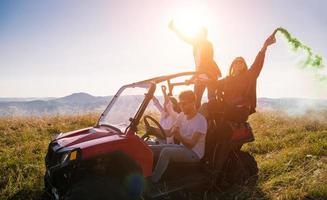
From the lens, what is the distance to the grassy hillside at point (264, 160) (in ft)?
17.1

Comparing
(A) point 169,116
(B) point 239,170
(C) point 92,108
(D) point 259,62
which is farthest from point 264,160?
(C) point 92,108

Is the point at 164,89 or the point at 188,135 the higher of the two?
the point at 164,89

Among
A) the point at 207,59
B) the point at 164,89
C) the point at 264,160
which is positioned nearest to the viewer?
the point at 164,89

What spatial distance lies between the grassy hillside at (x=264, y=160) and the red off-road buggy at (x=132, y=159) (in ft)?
1.46

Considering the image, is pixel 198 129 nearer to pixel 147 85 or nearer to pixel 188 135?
pixel 188 135

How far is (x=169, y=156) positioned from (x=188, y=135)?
588 millimetres

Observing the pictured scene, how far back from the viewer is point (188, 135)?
554cm

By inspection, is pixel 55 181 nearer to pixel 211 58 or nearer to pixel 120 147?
pixel 120 147

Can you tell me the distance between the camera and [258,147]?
8.52 meters

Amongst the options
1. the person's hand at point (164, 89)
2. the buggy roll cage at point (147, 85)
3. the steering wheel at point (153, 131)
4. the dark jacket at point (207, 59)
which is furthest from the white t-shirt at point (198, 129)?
the dark jacket at point (207, 59)

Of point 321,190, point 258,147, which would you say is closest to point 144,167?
point 321,190

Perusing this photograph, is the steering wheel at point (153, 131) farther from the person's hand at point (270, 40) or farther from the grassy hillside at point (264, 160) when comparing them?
the person's hand at point (270, 40)

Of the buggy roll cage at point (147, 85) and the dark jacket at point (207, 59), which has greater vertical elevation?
the dark jacket at point (207, 59)

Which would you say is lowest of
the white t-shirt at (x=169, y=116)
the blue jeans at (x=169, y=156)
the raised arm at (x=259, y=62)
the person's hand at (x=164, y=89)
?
the blue jeans at (x=169, y=156)
